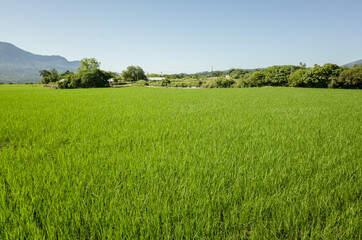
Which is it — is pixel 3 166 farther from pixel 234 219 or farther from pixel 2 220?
pixel 234 219

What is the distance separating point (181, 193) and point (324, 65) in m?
36.8

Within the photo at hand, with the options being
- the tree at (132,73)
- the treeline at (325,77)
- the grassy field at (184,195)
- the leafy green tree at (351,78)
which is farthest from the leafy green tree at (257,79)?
the tree at (132,73)

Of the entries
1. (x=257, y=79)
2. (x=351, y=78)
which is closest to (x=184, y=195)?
(x=351, y=78)

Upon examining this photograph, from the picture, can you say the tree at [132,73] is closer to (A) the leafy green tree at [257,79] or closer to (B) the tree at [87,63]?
(B) the tree at [87,63]

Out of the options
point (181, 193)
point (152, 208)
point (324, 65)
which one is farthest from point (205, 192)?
point (324, 65)

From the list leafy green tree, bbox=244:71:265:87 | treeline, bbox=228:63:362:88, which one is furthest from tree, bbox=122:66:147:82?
treeline, bbox=228:63:362:88

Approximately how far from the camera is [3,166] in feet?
7.43

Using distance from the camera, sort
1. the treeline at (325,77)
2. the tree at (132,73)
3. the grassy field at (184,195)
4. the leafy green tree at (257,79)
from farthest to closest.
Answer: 1. the tree at (132,73)
2. the leafy green tree at (257,79)
3. the treeline at (325,77)
4. the grassy field at (184,195)

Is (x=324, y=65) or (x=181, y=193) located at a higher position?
(x=324, y=65)

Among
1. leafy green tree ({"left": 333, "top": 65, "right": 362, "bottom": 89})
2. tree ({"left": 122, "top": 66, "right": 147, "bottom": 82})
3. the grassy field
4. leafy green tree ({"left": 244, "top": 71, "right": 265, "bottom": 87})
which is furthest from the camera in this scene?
tree ({"left": 122, "top": 66, "right": 147, "bottom": 82})

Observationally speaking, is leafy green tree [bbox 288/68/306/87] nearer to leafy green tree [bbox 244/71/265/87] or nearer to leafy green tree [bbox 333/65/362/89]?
leafy green tree [bbox 333/65/362/89]

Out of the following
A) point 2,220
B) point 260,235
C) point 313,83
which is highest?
point 313,83

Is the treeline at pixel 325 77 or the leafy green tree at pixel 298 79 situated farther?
the leafy green tree at pixel 298 79

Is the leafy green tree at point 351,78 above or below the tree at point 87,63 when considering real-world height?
below
